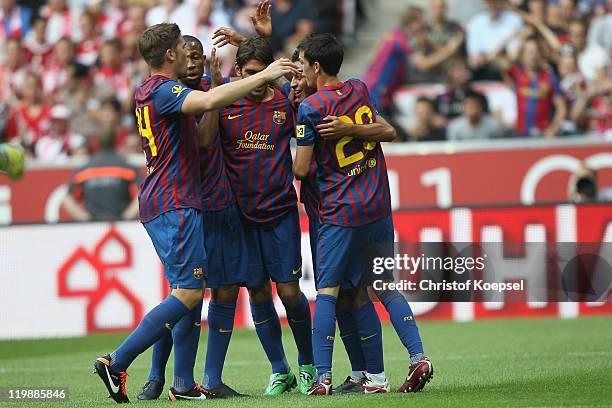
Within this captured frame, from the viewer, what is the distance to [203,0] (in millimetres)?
17734

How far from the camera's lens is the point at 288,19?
57.5ft

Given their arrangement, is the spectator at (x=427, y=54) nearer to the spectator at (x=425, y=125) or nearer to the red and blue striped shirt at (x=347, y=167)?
the spectator at (x=425, y=125)

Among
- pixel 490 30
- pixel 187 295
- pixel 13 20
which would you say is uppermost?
pixel 13 20

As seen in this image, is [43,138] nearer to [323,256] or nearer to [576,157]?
[576,157]

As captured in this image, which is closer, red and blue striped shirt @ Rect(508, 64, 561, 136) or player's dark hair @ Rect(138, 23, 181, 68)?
player's dark hair @ Rect(138, 23, 181, 68)

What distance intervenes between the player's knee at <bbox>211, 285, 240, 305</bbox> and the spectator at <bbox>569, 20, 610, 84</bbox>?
30.5 feet

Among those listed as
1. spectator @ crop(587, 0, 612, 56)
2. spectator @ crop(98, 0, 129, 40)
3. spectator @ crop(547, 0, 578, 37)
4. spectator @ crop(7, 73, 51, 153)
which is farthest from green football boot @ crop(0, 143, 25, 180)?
spectator @ crop(98, 0, 129, 40)

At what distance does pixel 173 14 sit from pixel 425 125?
496 centimetres

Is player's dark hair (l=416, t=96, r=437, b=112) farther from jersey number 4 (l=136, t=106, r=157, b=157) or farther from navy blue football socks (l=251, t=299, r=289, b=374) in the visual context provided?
jersey number 4 (l=136, t=106, r=157, b=157)

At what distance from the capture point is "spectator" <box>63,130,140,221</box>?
14.1 meters

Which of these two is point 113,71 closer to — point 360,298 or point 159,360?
point 159,360

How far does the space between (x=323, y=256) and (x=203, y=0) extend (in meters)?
11.0

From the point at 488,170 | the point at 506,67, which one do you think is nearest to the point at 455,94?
the point at 506,67

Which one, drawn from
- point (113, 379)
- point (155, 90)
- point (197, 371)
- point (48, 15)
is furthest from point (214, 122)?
point (48, 15)
